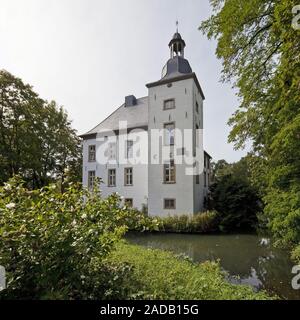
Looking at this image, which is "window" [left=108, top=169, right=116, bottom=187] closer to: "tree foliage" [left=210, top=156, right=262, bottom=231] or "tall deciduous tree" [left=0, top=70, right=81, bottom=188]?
"tall deciduous tree" [left=0, top=70, right=81, bottom=188]

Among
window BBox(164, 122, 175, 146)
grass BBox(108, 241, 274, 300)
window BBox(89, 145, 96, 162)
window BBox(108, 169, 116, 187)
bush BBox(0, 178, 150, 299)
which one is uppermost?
window BBox(164, 122, 175, 146)

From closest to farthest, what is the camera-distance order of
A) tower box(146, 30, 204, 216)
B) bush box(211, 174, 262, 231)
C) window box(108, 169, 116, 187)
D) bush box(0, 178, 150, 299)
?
bush box(0, 178, 150, 299) → bush box(211, 174, 262, 231) → tower box(146, 30, 204, 216) → window box(108, 169, 116, 187)

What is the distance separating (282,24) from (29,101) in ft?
72.4

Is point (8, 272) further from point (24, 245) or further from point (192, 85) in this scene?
point (192, 85)

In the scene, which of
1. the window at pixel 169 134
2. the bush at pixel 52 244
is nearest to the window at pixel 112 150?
the window at pixel 169 134

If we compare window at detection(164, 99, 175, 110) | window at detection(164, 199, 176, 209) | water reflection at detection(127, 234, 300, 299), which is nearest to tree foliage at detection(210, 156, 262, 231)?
water reflection at detection(127, 234, 300, 299)

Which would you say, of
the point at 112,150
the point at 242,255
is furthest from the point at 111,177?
the point at 242,255

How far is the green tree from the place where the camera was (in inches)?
217

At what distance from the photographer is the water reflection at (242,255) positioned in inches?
235

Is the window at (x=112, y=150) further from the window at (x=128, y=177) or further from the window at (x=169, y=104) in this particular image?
the window at (x=169, y=104)

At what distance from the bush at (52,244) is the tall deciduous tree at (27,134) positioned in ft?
54.2

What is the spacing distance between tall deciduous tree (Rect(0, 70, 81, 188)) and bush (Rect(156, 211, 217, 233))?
393 inches

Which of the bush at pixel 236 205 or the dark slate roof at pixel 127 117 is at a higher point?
the dark slate roof at pixel 127 117
